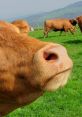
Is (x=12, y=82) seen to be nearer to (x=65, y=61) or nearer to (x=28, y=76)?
(x=28, y=76)

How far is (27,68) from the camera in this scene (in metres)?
3.31

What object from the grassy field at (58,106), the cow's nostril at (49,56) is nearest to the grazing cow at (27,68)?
the cow's nostril at (49,56)

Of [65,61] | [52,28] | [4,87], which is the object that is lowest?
[52,28]

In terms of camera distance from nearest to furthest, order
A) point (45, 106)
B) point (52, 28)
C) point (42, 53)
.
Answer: point (42, 53), point (45, 106), point (52, 28)

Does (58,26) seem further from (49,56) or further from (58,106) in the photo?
(49,56)

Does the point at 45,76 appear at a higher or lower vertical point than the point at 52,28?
higher

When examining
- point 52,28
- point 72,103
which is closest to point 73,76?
point 72,103

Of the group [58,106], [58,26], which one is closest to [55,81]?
[58,106]

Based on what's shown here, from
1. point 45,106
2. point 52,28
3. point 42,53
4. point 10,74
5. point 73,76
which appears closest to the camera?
point 42,53

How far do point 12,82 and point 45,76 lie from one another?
31cm

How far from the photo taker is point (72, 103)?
27.5 ft

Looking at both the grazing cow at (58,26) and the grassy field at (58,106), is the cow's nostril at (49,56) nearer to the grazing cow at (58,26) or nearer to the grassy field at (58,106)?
the grassy field at (58,106)

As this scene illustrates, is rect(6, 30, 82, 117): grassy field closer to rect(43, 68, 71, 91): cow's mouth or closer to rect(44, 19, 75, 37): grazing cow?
rect(43, 68, 71, 91): cow's mouth

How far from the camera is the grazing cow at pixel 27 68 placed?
3.20 m
